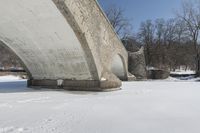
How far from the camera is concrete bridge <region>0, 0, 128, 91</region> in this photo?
29.6 feet

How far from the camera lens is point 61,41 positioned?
10750 millimetres

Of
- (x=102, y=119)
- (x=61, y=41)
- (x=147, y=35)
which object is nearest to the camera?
(x=102, y=119)

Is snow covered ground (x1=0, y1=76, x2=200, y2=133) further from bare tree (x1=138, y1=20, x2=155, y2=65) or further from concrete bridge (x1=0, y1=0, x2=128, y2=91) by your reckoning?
bare tree (x1=138, y1=20, x2=155, y2=65)

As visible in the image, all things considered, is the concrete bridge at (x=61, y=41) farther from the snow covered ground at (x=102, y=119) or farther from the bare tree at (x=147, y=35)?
the bare tree at (x=147, y=35)

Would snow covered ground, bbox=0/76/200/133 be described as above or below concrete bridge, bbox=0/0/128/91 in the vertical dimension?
below

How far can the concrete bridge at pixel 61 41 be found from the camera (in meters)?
9.02

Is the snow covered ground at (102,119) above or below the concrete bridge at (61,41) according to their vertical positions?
below

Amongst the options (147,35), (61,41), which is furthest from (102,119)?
(147,35)

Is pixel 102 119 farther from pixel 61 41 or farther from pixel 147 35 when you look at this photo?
pixel 147 35

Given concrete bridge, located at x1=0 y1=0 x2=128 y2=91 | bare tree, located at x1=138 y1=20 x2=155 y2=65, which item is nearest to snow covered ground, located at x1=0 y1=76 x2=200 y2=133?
concrete bridge, located at x1=0 y1=0 x2=128 y2=91

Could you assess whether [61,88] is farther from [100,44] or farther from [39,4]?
[39,4]

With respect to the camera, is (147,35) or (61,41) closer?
(61,41)

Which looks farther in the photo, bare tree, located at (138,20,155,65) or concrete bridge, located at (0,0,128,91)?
bare tree, located at (138,20,155,65)

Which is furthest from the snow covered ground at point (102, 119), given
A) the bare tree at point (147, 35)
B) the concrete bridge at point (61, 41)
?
the bare tree at point (147, 35)
